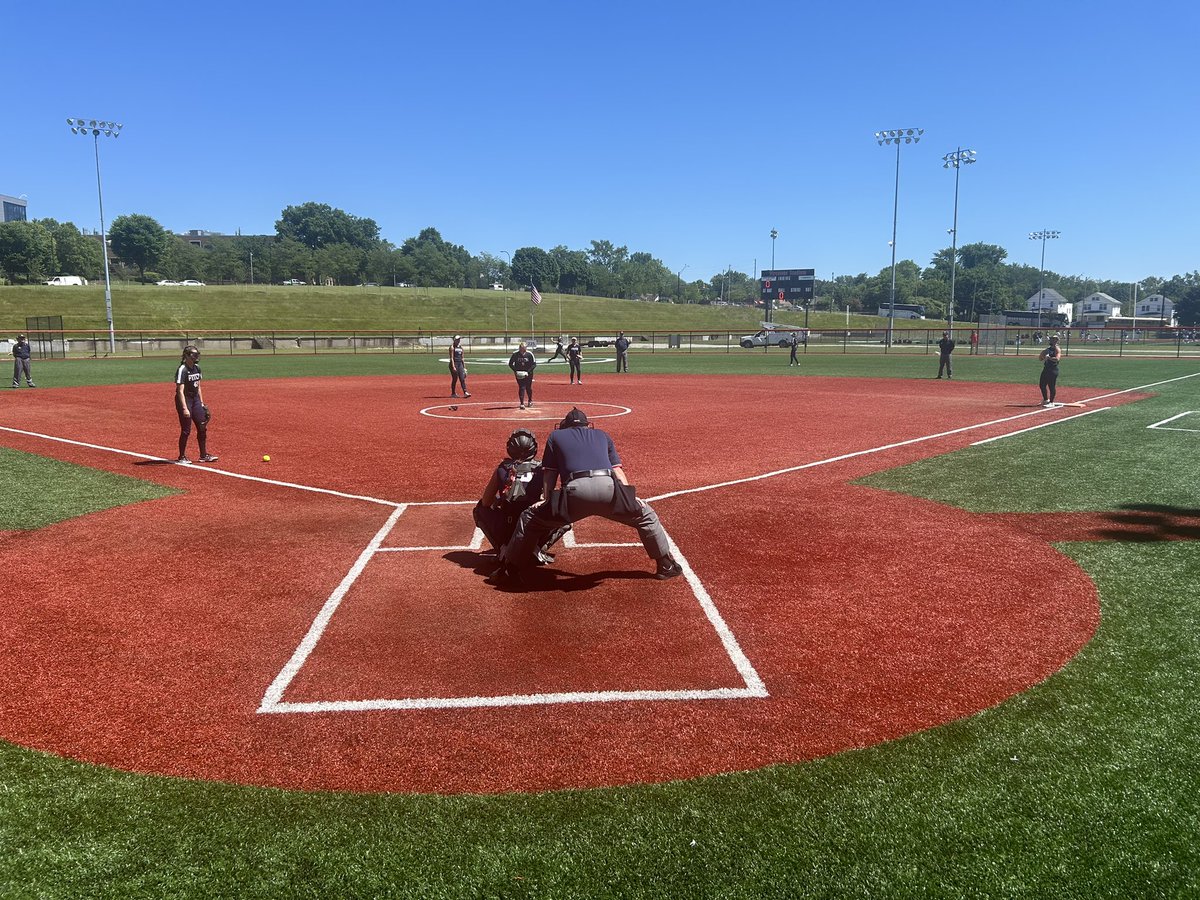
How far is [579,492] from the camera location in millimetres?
7699

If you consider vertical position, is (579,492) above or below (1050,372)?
below

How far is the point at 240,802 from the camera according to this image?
450 centimetres

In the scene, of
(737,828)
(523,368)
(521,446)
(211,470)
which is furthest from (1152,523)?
(523,368)

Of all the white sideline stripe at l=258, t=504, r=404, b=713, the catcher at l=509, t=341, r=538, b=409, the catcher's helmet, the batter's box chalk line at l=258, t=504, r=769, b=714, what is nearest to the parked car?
the catcher at l=509, t=341, r=538, b=409

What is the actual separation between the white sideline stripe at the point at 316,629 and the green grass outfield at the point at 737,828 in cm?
113

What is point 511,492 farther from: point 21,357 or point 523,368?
point 21,357

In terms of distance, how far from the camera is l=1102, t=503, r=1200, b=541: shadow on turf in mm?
10031

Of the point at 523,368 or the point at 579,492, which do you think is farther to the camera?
the point at 523,368

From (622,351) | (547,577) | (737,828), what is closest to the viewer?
(737,828)

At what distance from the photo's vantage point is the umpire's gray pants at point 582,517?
25.3 feet

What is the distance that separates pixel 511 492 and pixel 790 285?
300ft

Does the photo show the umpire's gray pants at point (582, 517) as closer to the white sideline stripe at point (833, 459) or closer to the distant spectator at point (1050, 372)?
the white sideline stripe at point (833, 459)

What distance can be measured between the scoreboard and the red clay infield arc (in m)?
84.5

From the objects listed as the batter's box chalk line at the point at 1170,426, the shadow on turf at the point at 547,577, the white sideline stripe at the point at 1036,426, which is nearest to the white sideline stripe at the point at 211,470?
the shadow on turf at the point at 547,577
